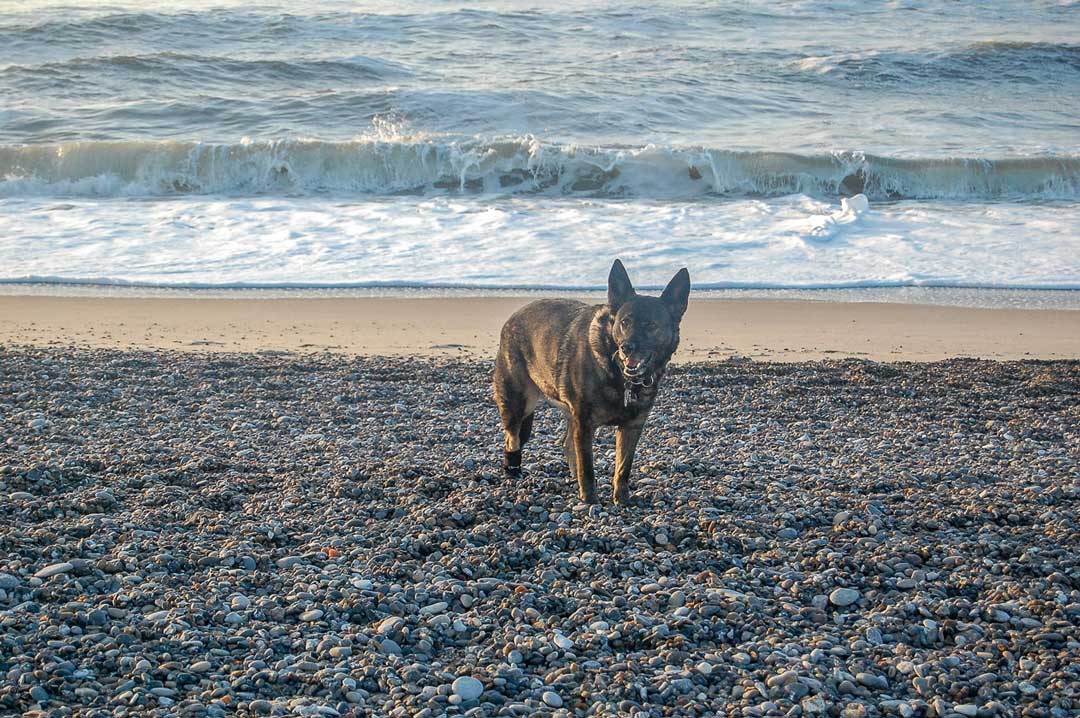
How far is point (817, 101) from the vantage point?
27.8 meters

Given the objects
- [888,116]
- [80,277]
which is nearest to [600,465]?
[80,277]

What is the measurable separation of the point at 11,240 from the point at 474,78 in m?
15.1

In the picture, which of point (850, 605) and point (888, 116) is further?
point (888, 116)

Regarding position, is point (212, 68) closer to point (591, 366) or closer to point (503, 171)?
point (503, 171)

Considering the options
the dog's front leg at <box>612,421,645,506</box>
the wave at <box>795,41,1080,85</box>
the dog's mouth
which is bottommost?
the dog's front leg at <box>612,421,645,506</box>

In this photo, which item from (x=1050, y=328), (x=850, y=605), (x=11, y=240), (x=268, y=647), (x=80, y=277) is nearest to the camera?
(x=268, y=647)

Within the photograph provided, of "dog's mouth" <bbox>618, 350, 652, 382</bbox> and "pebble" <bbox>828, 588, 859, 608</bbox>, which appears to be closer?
"pebble" <bbox>828, 588, 859, 608</bbox>

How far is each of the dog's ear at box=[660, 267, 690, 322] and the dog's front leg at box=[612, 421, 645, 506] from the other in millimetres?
735

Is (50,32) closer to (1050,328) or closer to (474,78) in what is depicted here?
(474,78)

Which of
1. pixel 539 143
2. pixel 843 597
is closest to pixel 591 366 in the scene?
pixel 843 597

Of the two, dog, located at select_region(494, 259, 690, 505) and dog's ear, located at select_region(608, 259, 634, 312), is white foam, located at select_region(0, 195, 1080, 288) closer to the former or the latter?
dog, located at select_region(494, 259, 690, 505)

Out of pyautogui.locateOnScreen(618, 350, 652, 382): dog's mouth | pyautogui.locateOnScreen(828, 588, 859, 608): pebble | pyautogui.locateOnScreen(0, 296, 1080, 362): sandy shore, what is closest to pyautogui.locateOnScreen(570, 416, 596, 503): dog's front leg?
pyautogui.locateOnScreen(618, 350, 652, 382): dog's mouth

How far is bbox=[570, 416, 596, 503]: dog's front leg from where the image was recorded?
647cm

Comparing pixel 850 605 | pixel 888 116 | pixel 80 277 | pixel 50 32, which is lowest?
pixel 850 605
